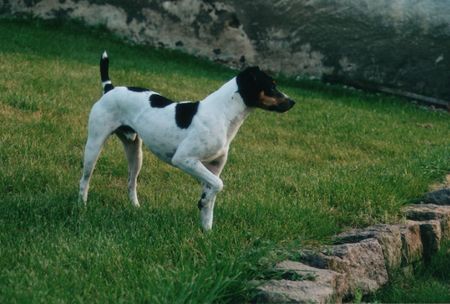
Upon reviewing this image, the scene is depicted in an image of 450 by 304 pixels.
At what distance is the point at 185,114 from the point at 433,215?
2052 mm

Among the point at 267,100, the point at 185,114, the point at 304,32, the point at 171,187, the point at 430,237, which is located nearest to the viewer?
the point at 267,100

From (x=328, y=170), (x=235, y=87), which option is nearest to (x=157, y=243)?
(x=235, y=87)

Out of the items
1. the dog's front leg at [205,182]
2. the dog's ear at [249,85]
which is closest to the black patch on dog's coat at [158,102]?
the dog's front leg at [205,182]

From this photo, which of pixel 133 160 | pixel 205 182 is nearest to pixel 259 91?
pixel 205 182

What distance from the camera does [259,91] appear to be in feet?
18.6

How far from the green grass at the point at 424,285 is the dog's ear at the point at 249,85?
62.1 inches

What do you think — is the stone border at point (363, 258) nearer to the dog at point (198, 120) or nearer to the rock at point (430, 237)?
the rock at point (430, 237)

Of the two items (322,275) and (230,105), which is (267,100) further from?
(322,275)

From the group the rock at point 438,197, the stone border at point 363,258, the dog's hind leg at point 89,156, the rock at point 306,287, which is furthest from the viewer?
the rock at point 438,197

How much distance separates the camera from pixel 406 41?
15086 mm

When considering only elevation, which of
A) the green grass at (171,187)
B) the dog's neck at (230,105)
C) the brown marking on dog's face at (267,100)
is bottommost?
the green grass at (171,187)

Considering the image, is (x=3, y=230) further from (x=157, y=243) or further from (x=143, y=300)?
(x=143, y=300)

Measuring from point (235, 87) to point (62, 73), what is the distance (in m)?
6.44

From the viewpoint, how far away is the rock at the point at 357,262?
4.87 m
